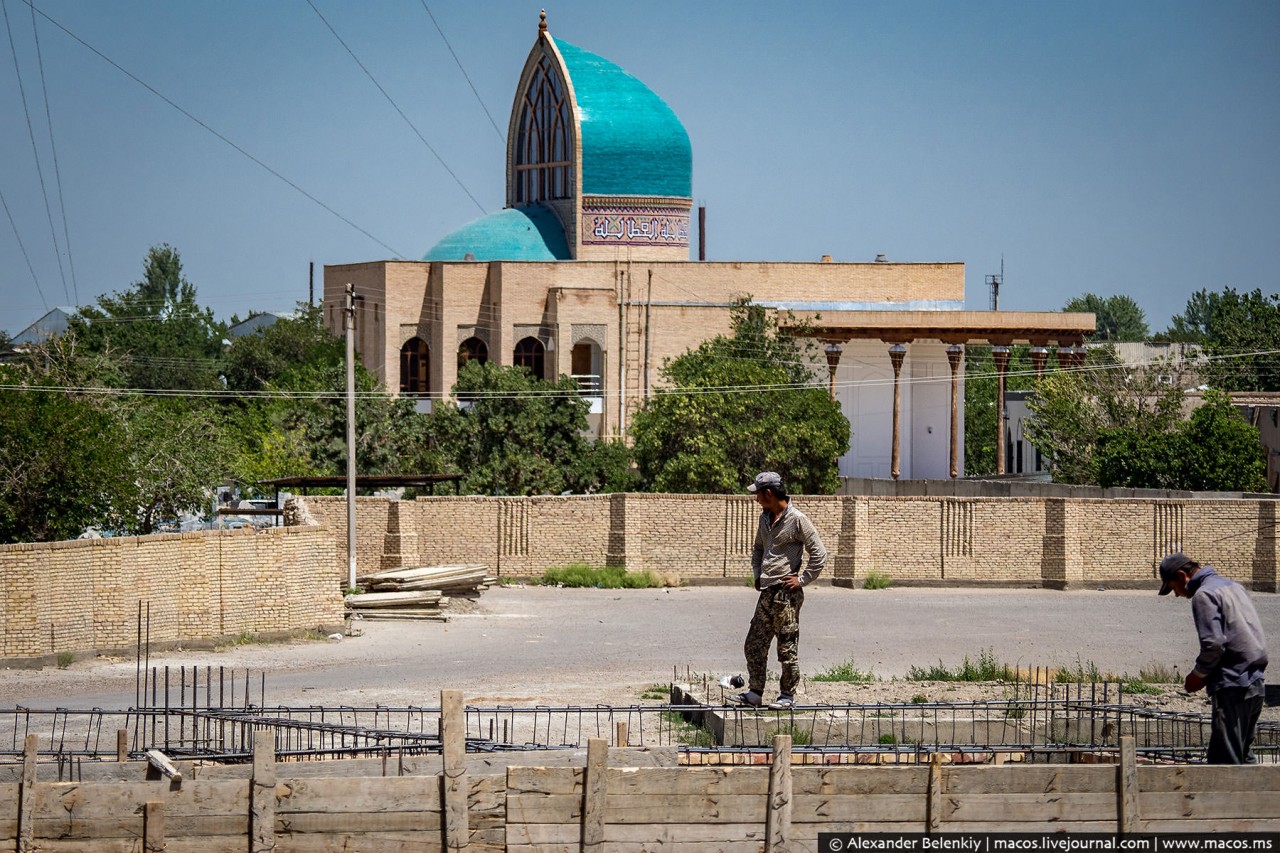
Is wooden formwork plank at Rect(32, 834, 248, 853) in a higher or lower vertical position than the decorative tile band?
lower

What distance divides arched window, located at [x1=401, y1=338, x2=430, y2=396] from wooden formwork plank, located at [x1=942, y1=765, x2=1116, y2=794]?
38.9 metres

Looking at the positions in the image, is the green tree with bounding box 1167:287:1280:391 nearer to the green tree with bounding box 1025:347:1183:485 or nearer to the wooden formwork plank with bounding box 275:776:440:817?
the green tree with bounding box 1025:347:1183:485

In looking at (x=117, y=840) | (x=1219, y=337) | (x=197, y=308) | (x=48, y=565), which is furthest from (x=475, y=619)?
(x=197, y=308)

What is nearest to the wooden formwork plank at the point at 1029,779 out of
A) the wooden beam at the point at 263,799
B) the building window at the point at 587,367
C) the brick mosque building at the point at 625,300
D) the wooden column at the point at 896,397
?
the wooden beam at the point at 263,799

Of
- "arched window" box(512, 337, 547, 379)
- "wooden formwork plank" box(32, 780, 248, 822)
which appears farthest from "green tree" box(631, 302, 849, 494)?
"wooden formwork plank" box(32, 780, 248, 822)

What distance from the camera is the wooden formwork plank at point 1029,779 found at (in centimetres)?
805

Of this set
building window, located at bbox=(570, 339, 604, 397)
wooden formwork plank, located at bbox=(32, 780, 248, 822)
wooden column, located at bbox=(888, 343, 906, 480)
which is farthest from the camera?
building window, located at bbox=(570, 339, 604, 397)

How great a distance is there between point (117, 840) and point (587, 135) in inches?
1662

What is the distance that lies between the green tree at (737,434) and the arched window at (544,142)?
53.1ft

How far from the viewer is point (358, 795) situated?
7.82m

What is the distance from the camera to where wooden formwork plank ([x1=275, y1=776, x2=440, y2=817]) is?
7797 mm

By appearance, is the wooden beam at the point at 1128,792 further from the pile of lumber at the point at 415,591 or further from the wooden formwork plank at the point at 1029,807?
the pile of lumber at the point at 415,591

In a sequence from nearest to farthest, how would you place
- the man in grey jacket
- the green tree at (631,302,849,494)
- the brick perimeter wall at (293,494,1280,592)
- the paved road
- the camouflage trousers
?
the man in grey jacket
the camouflage trousers
the paved road
the brick perimeter wall at (293,494,1280,592)
the green tree at (631,302,849,494)

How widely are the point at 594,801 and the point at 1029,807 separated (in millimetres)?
2109
